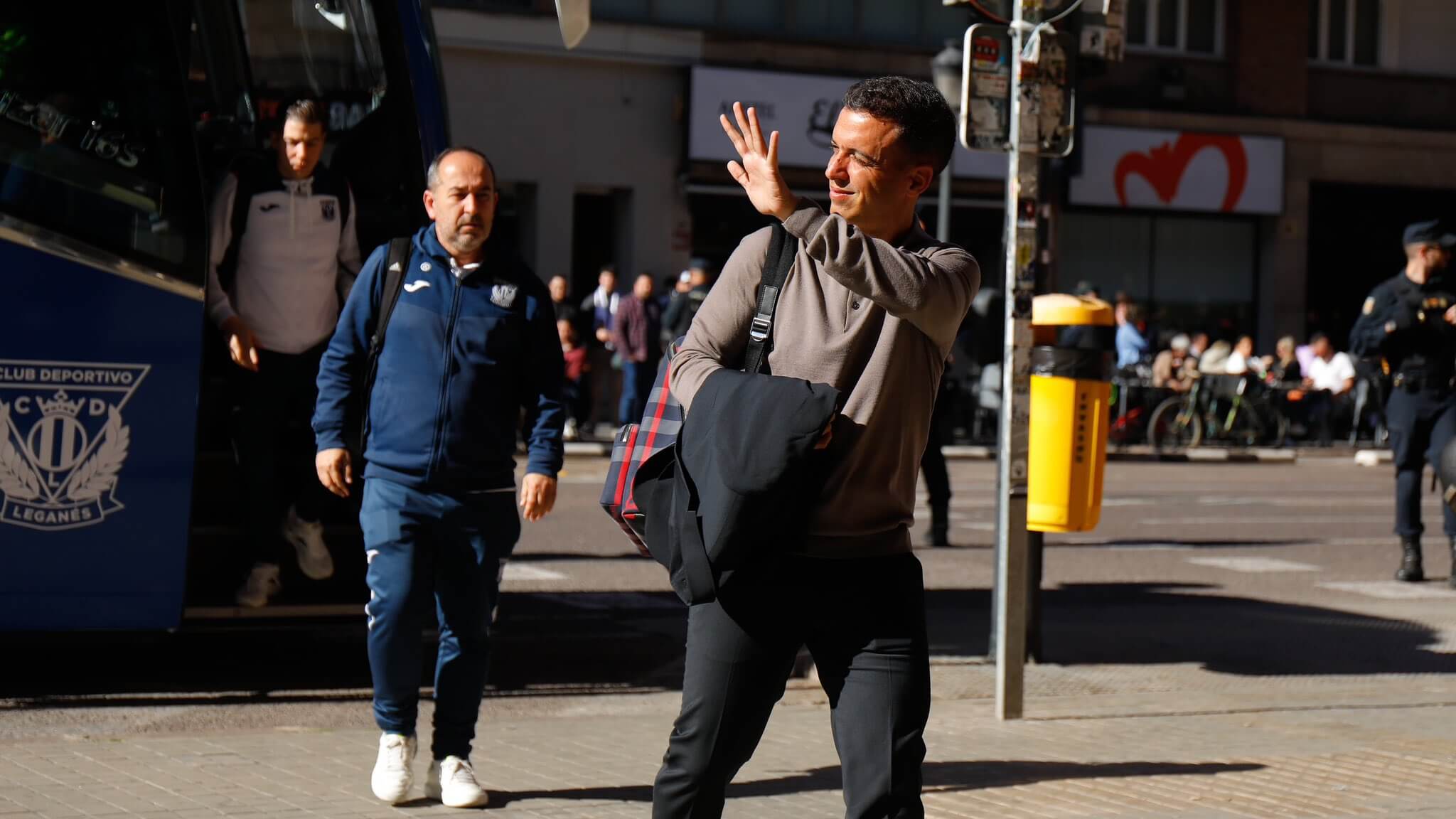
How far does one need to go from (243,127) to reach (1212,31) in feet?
84.9

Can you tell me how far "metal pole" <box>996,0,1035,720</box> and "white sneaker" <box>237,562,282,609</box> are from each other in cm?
271

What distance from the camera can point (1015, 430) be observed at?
704 cm

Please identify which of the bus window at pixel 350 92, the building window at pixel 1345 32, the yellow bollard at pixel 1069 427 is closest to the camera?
the bus window at pixel 350 92

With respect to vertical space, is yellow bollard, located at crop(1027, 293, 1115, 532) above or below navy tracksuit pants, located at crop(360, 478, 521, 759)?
above

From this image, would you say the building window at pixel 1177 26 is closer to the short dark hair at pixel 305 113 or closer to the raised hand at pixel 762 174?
the short dark hair at pixel 305 113

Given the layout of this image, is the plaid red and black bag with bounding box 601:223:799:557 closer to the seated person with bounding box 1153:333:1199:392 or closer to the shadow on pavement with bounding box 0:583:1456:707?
the shadow on pavement with bounding box 0:583:1456:707

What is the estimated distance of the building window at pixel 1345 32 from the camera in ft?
105

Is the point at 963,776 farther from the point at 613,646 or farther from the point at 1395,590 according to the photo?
the point at 1395,590

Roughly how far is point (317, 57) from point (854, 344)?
4.59m

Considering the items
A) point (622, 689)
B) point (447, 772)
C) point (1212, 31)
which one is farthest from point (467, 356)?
point (1212, 31)

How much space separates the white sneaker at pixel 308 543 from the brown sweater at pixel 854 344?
150 inches

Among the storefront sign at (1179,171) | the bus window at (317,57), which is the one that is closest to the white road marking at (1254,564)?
the bus window at (317,57)

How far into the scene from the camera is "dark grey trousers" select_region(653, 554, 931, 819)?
3.79 metres

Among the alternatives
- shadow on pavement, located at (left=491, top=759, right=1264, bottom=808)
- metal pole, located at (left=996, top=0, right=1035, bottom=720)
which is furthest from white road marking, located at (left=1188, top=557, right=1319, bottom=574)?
shadow on pavement, located at (left=491, top=759, right=1264, bottom=808)
